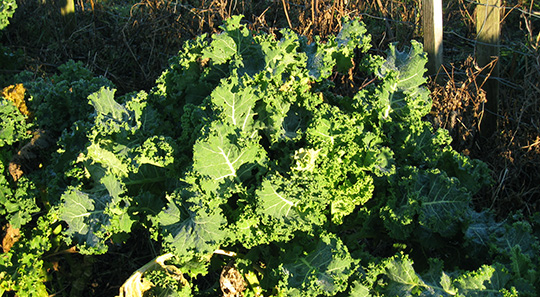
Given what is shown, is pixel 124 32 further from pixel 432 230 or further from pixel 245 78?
pixel 432 230

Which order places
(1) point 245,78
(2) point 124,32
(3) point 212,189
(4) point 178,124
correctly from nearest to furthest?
(3) point 212,189
(1) point 245,78
(4) point 178,124
(2) point 124,32

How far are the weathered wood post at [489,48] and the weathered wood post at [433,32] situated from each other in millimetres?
359

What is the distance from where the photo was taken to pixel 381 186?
394 centimetres

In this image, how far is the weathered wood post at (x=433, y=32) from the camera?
4672mm

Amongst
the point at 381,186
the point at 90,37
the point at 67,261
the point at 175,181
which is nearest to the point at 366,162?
the point at 381,186

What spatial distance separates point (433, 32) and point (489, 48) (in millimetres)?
555

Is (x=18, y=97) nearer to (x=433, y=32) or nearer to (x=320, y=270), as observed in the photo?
(x=320, y=270)

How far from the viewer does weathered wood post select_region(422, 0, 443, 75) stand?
15.3 feet

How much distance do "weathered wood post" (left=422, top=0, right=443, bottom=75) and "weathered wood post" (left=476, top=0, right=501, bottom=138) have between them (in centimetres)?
36

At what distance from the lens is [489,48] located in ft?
15.8

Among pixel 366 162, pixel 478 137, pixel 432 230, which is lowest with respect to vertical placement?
pixel 478 137

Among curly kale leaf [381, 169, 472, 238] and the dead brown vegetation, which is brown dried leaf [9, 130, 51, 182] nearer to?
the dead brown vegetation

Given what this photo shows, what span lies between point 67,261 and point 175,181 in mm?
1394

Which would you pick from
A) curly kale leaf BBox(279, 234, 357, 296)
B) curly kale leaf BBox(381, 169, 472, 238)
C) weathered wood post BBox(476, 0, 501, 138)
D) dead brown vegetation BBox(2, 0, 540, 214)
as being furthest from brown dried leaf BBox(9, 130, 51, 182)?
weathered wood post BBox(476, 0, 501, 138)
